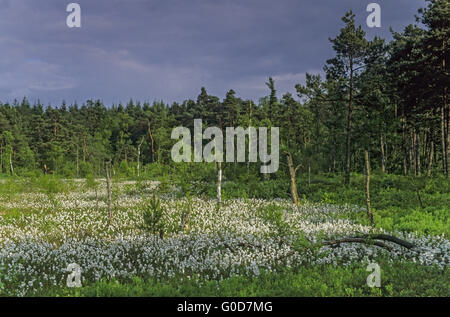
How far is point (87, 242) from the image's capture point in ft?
38.5

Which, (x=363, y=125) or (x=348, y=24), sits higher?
(x=348, y=24)

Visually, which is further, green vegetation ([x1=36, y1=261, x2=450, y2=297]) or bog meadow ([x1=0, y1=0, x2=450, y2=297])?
bog meadow ([x1=0, y1=0, x2=450, y2=297])

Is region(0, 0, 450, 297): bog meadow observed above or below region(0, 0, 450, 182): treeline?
below

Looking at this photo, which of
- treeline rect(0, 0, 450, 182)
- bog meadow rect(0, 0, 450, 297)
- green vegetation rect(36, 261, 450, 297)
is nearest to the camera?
green vegetation rect(36, 261, 450, 297)

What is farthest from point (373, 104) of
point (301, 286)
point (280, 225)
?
point (301, 286)

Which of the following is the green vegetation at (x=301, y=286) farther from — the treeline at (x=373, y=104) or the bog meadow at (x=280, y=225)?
the treeline at (x=373, y=104)

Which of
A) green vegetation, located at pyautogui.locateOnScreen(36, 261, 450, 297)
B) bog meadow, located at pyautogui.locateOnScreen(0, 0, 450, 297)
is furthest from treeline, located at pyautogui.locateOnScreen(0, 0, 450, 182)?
green vegetation, located at pyautogui.locateOnScreen(36, 261, 450, 297)

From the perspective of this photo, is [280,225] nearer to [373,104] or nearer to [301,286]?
[301,286]

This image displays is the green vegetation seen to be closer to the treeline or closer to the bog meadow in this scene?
the bog meadow

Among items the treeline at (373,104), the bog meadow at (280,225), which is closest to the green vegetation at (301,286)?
the bog meadow at (280,225)

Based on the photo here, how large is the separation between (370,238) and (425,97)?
88.1 ft

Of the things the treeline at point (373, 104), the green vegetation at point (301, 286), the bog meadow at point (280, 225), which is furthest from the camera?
the treeline at point (373, 104)
